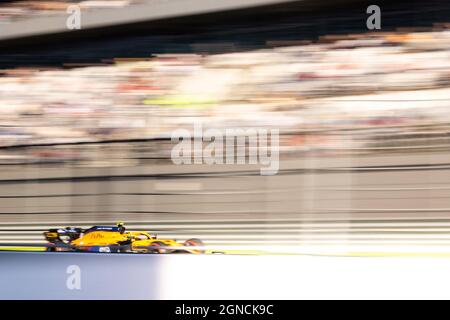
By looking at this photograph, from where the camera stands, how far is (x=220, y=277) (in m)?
6.52

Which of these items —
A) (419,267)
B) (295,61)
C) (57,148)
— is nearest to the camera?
(419,267)

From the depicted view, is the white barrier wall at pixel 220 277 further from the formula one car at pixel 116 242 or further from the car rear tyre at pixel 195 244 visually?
the car rear tyre at pixel 195 244

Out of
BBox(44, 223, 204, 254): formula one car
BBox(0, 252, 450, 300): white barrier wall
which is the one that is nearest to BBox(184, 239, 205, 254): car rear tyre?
BBox(44, 223, 204, 254): formula one car

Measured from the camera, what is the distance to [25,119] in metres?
7.97

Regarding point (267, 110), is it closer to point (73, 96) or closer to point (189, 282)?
point (189, 282)

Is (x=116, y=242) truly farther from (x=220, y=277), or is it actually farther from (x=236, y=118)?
(x=236, y=118)

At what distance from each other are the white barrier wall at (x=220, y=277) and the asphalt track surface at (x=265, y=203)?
6.6 inches

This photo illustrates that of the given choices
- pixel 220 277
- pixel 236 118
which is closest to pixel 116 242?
pixel 220 277

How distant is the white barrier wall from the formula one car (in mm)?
127

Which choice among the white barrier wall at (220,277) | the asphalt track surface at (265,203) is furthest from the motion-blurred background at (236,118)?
the white barrier wall at (220,277)

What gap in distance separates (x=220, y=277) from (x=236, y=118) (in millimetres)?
1425

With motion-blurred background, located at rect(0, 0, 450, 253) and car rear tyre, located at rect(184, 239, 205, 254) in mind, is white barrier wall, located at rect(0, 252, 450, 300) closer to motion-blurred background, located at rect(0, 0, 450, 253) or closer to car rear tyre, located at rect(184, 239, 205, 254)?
motion-blurred background, located at rect(0, 0, 450, 253)
